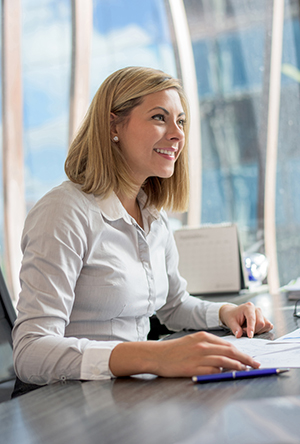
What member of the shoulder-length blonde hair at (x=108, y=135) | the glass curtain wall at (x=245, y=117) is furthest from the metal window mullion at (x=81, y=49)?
the shoulder-length blonde hair at (x=108, y=135)

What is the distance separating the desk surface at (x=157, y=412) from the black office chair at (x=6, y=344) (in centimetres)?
57

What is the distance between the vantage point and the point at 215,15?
173 inches

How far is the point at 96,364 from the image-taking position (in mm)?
982

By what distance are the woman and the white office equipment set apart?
1.69 ft

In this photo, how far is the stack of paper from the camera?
3.18ft

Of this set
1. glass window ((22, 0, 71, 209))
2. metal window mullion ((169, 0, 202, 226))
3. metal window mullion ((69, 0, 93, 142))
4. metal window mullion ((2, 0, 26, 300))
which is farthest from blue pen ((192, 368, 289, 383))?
metal window mullion ((2, 0, 26, 300))

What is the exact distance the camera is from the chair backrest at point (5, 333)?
1.49m

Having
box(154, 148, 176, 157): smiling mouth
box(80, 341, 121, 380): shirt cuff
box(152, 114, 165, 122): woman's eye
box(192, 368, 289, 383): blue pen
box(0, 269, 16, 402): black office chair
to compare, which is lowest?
box(0, 269, 16, 402): black office chair

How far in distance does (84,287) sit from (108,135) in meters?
0.47

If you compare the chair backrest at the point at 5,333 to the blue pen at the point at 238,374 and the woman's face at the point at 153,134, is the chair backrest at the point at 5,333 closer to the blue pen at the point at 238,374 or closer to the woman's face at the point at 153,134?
the woman's face at the point at 153,134

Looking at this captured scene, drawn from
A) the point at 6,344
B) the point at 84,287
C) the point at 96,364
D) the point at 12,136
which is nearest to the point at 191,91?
the point at 12,136

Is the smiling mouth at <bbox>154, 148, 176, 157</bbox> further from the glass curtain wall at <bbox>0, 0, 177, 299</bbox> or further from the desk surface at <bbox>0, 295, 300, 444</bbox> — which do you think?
the glass curtain wall at <bbox>0, 0, 177, 299</bbox>

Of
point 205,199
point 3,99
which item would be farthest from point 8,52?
point 205,199

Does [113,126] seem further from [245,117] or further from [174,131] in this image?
[245,117]
